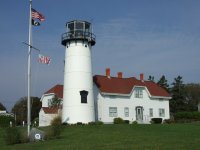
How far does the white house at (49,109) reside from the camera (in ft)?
147

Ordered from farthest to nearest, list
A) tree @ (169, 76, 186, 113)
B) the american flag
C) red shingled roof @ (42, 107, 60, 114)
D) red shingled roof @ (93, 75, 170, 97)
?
tree @ (169, 76, 186, 113), red shingled roof @ (93, 75, 170, 97), red shingled roof @ (42, 107, 60, 114), the american flag

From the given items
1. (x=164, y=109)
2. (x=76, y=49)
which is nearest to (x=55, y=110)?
(x=76, y=49)

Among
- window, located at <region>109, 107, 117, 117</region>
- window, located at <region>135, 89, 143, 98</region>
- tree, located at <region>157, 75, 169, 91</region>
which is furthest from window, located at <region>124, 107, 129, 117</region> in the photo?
tree, located at <region>157, 75, 169, 91</region>

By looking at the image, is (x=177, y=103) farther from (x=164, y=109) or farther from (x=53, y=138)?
(x=53, y=138)

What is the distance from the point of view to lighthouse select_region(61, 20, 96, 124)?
132ft

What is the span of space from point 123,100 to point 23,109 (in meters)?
30.6

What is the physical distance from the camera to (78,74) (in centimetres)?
4041

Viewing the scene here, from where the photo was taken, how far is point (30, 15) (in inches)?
1054

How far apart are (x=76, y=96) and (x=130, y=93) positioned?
899 centimetres

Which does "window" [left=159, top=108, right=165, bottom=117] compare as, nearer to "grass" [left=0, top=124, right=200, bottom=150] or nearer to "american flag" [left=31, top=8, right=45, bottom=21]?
"grass" [left=0, top=124, right=200, bottom=150]

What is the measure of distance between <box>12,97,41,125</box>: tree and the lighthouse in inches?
893

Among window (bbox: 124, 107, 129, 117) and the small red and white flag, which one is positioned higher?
the small red and white flag

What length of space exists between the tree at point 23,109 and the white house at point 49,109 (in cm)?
1092

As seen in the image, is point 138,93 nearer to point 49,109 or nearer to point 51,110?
point 51,110
